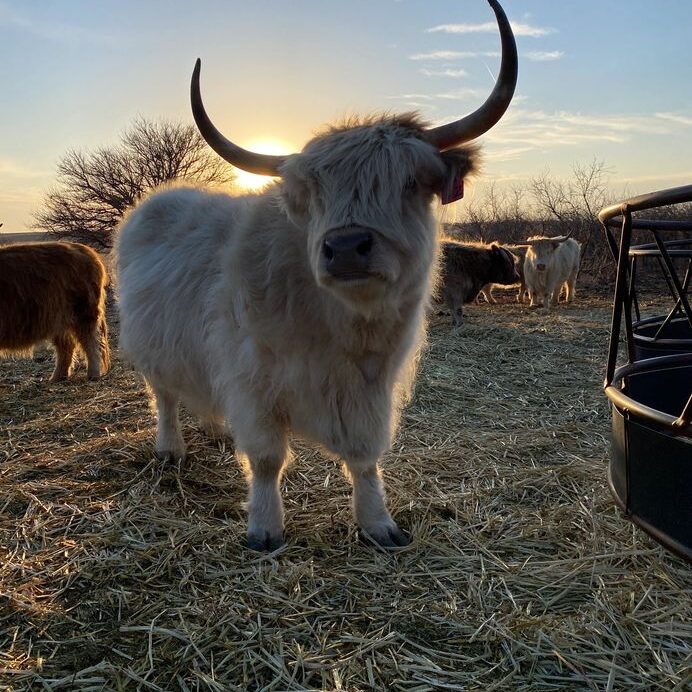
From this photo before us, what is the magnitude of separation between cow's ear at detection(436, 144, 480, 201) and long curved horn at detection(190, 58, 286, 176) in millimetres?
733

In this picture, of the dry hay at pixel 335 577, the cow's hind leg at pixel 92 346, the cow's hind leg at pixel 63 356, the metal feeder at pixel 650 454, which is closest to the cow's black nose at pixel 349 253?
the metal feeder at pixel 650 454

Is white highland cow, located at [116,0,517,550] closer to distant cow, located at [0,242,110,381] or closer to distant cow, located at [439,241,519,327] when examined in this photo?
distant cow, located at [0,242,110,381]

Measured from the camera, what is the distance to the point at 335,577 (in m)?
2.55

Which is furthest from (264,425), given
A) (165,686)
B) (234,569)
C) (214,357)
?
(165,686)

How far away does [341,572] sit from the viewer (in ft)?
8.50

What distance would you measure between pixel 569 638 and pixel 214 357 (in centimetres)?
198

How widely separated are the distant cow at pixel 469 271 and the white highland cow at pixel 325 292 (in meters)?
8.25

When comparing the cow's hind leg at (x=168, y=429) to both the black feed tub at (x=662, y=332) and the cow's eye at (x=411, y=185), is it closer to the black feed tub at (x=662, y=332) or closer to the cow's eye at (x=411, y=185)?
the cow's eye at (x=411, y=185)

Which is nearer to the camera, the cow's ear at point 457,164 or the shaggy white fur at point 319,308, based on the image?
the shaggy white fur at point 319,308

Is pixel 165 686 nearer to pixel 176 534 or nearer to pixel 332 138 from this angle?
pixel 176 534

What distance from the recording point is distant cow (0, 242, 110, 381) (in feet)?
21.4

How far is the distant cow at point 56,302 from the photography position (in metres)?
6.53

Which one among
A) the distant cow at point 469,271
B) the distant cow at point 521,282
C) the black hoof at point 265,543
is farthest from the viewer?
the distant cow at point 521,282

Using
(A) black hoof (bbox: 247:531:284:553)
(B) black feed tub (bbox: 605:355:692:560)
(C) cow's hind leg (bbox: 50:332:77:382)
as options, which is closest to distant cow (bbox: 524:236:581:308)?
(C) cow's hind leg (bbox: 50:332:77:382)
